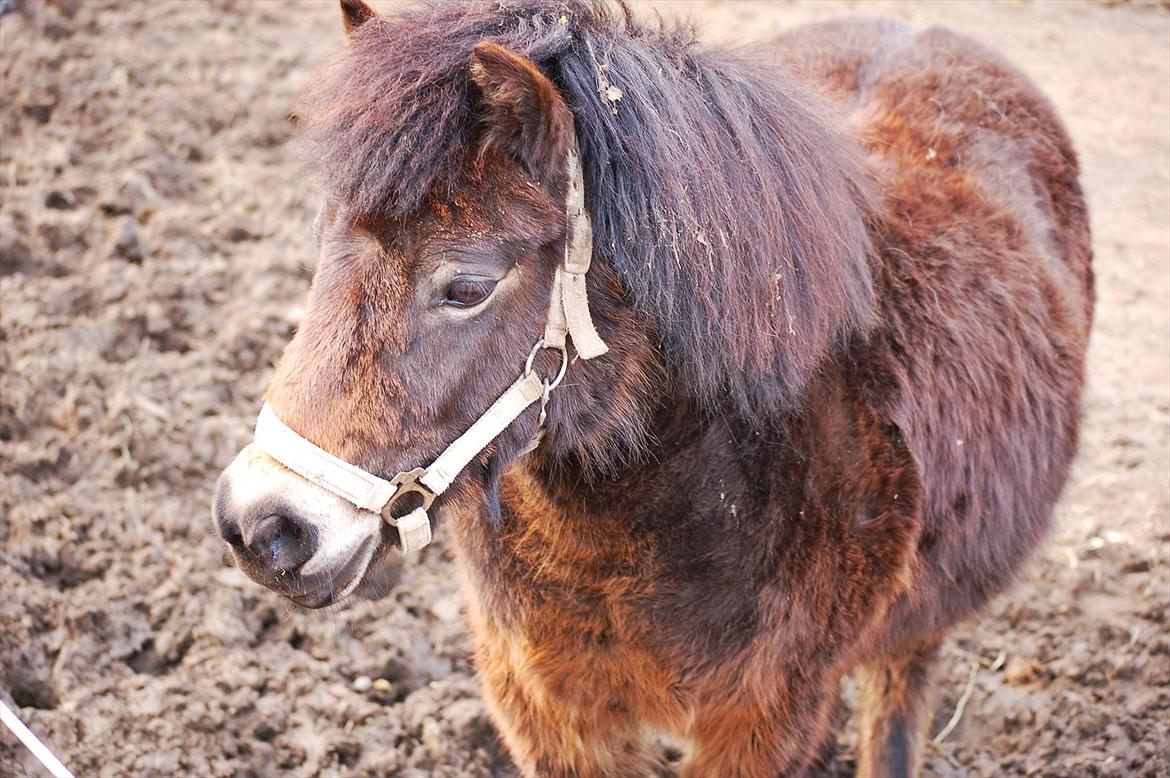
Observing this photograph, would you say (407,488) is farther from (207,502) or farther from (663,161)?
(207,502)

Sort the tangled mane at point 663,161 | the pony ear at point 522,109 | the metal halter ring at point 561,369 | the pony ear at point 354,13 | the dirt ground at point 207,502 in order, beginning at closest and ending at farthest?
the pony ear at point 522,109 → the tangled mane at point 663,161 → the metal halter ring at point 561,369 → the pony ear at point 354,13 → the dirt ground at point 207,502

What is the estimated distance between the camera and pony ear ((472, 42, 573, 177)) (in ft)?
6.58

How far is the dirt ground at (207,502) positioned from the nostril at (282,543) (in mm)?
1480

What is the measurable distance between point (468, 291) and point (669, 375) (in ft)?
1.73

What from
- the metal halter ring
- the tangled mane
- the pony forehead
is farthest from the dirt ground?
the metal halter ring

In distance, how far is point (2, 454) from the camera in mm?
4215

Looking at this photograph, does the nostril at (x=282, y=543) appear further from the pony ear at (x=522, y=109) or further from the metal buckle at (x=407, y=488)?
the pony ear at (x=522, y=109)

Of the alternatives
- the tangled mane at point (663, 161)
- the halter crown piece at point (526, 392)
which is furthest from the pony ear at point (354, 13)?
the halter crown piece at point (526, 392)

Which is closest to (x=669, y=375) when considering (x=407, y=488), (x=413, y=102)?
(x=407, y=488)

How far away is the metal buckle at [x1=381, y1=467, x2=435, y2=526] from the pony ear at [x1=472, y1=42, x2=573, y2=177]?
0.64 m

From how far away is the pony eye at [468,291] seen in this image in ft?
6.98

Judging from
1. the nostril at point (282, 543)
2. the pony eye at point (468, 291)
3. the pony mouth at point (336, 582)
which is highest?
the pony eye at point (468, 291)

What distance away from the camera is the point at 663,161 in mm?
2182

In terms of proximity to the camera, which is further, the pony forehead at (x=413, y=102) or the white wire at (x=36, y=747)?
the white wire at (x=36, y=747)
